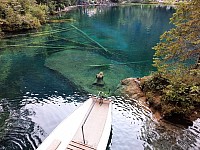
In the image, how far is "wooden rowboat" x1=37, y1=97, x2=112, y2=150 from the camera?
10930mm

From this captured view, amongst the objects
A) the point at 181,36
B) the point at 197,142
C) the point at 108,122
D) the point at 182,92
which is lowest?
the point at 197,142

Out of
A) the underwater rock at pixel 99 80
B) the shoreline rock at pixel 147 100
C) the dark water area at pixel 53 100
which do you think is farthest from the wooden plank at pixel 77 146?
the underwater rock at pixel 99 80

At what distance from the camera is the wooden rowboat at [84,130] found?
35.9ft

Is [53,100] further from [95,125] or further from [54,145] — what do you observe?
[54,145]

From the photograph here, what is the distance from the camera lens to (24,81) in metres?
20.4

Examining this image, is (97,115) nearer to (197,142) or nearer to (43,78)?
(197,142)

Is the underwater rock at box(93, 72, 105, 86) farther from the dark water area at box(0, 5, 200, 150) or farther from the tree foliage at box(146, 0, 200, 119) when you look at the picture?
the tree foliage at box(146, 0, 200, 119)

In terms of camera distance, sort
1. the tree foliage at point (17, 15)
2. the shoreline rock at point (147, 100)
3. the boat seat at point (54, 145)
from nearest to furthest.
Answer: the boat seat at point (54, 145) < the shoreline rock at point (147, 100) < the tree foliage at point (17, 15)

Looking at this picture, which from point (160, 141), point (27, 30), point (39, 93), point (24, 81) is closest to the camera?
point (160, 141)

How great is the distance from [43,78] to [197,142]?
524 inches

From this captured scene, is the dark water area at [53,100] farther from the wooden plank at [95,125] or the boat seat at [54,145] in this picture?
the boat seat at [54,145]

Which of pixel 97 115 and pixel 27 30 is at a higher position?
pixel 27 30

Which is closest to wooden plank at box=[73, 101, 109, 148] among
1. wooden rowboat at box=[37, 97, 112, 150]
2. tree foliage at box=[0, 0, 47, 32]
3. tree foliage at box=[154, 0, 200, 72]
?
wooden rowboat at box=[37, 97, 112, 150]

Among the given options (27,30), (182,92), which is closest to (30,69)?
(182,92)
